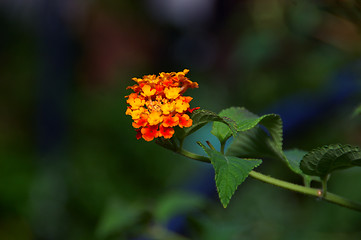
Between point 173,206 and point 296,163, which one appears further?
point 173,206

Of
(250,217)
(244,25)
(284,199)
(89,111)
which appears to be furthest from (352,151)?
(89,111)

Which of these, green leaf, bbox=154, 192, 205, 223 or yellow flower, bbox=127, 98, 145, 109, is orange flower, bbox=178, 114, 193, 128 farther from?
green leaf, bbox=154, 192, 205, 223

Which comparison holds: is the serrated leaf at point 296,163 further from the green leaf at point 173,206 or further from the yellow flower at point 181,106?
the green leaf at point 173,206

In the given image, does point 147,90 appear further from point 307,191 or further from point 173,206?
point 173,206

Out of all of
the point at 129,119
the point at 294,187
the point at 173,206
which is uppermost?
the point at 129,119

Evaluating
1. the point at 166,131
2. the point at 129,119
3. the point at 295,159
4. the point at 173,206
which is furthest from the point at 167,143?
the point at 129,119

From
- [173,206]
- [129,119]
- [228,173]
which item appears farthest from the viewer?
[129,119]
